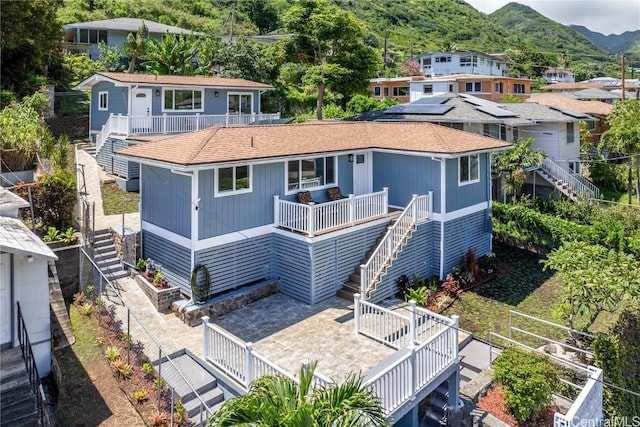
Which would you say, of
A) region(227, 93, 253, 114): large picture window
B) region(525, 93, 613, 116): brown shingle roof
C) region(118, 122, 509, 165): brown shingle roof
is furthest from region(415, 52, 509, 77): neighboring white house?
region(118, 122, 509, 165): brown shingle roof

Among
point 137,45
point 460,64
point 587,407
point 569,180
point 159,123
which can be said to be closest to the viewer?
point 587,407

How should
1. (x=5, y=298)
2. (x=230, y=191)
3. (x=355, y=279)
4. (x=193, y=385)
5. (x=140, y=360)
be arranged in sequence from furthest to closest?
(x=355, y=279), (x=230, y=191), (x=140, y=360), (x=193, y=385), (x=5, y=298)

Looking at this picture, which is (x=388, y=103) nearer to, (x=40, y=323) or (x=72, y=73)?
(x=72, y=73)

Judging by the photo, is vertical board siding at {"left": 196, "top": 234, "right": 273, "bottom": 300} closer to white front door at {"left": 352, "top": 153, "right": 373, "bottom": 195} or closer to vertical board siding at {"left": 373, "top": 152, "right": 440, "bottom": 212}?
white front door at {"left": 352, "top": 153, "right": 373, "bottom": 195}

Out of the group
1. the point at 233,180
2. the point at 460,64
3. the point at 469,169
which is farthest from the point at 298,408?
the point at 460,64

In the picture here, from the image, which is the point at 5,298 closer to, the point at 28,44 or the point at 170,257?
the point at 170,257

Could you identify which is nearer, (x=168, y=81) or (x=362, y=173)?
(x=362, y=173)

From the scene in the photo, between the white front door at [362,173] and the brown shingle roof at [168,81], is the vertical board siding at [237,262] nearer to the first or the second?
the white front door at [362,173]
